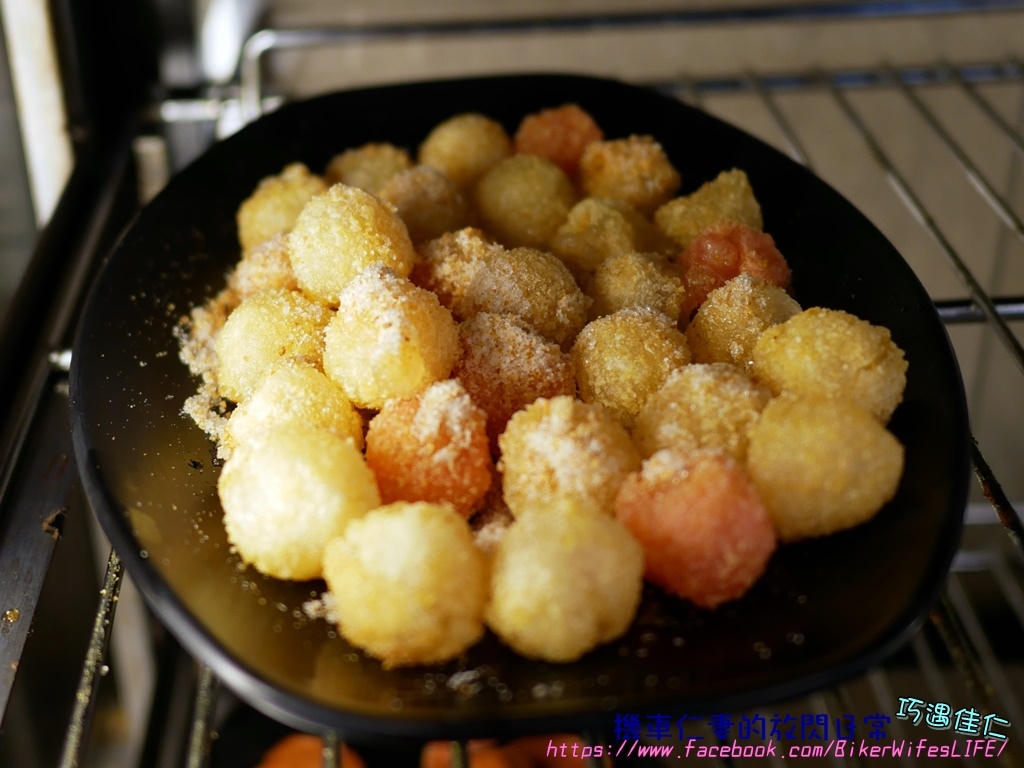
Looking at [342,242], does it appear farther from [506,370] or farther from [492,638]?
[492,638]

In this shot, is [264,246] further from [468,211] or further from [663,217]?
[663,217]

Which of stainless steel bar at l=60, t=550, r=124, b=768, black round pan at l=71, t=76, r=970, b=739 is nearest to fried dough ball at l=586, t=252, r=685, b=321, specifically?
black round pan at l=71, t=76, r=970, b=739

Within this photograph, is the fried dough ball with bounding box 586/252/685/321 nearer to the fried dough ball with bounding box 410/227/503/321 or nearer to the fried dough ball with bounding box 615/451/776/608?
the fried dough ball with bounding box 410/227/503/321

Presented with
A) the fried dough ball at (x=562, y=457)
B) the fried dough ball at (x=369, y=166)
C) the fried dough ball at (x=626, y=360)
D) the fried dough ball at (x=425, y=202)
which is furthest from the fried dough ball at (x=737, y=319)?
the fried dough ball at (x=369, y=166)

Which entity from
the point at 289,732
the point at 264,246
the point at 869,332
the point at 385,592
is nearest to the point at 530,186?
the point at 264,246

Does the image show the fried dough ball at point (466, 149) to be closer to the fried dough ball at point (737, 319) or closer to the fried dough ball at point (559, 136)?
the fried dough ball at point (559, 136)
